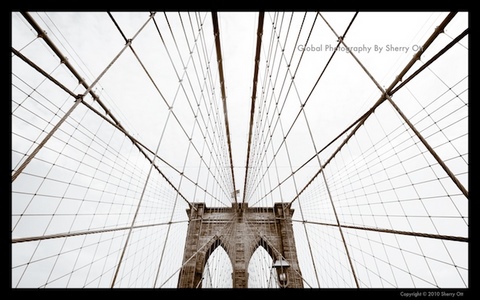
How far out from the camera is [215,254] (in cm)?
1096

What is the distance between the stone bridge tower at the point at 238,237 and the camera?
28.0 feet

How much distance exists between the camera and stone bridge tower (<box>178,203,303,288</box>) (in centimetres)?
853

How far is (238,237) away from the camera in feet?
32.1

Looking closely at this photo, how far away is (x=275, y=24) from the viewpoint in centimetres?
427
